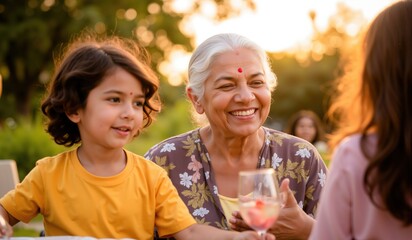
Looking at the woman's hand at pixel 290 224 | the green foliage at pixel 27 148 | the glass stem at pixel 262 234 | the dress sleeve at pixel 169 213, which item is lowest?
the green foliage at pixel 27 148

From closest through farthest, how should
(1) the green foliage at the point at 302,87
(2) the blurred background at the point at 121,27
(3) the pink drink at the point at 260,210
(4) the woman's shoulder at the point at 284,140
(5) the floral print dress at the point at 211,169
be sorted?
(3) the pink drink at the point at 260,210, (5) the floral print dress at the point at 211,169, (4) the woman's shoulder at the point at 284,140, (2) the blurred background at the point at 121,27, (1) the green foliage at the point at 302,87

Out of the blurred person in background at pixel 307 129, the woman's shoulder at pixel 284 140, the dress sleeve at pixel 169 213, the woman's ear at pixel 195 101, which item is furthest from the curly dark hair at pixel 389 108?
the blurred person in background at pixel 307 129

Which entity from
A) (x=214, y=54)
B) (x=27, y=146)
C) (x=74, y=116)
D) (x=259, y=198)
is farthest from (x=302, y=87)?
(x=259, y=198)

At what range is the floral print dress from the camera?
407 cm

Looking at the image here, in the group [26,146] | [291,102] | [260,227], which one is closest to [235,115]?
[260,227]

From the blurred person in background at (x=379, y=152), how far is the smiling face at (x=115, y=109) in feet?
3.88

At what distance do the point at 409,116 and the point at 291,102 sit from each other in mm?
55200

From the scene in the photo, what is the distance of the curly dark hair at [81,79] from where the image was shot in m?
3.41

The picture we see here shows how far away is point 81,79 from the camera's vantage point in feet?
11.2

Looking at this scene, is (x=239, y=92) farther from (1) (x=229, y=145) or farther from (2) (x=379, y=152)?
(2) (x=379, y=152)

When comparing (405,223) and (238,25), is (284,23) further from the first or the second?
(405,223)

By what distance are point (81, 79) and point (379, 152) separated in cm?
162

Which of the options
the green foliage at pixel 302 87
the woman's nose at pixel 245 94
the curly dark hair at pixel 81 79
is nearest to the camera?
the curly dark hair at pixel 81 79

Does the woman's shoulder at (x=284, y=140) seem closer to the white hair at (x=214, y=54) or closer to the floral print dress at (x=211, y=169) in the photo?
the floral print dress at (x=211, y=169)
